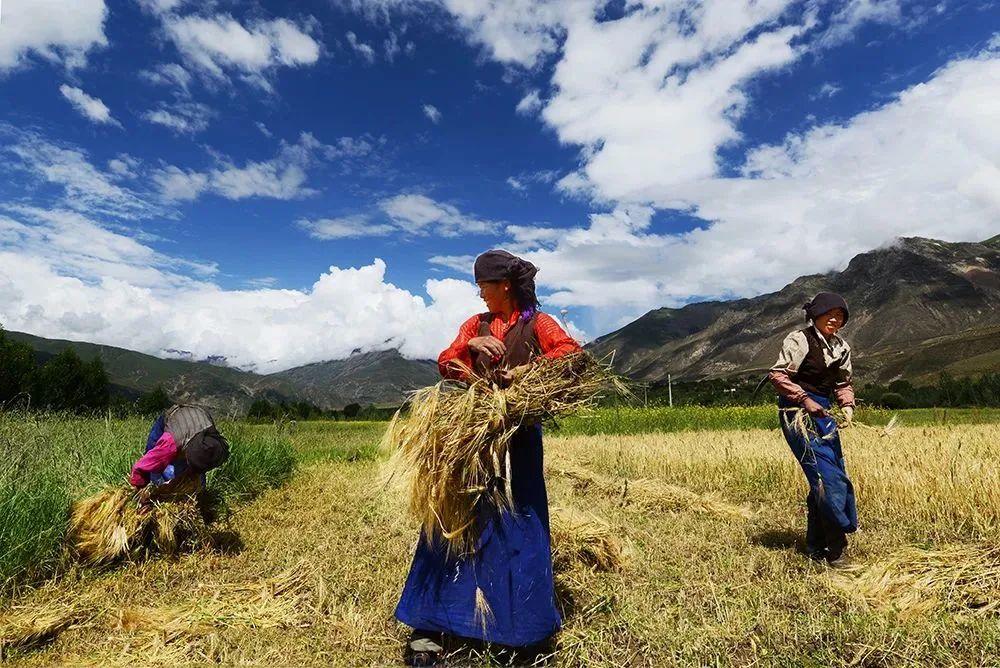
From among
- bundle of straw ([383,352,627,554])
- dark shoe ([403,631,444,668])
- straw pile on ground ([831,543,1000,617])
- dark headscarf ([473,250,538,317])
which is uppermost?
dark headscarf ([473,250,538,317])

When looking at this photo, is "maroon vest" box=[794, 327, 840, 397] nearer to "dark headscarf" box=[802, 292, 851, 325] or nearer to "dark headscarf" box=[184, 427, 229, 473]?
"dark headscarf" box=[802, 292, 851, 325]

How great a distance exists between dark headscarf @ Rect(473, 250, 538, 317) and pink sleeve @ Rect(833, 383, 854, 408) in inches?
118

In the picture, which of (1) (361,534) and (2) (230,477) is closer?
(1) (361,534)

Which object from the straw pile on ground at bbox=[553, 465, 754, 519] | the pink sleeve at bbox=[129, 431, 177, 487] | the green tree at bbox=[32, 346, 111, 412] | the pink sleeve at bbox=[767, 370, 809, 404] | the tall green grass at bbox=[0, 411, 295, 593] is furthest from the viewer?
the green tree at bbox=[32, 346, 111, 412]

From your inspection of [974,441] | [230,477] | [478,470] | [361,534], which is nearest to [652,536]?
[361,534]

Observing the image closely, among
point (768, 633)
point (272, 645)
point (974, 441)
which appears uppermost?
point (974, 441)

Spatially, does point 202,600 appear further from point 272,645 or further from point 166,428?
point 166,428

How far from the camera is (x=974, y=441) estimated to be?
9.96 metres

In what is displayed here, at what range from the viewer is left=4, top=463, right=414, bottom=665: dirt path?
3619 millimetres

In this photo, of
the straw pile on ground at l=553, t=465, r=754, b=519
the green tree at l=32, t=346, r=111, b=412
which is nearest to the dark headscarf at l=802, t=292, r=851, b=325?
the straw pile on ground at l=553, t=465, r=754, b=519

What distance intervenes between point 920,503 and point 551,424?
525 cm

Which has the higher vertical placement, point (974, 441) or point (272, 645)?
point (974, 441)

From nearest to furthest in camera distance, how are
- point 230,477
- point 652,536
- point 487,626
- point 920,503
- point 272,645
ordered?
point 487,626, point 272,645, point 652,536, point 920,503, point 230,477

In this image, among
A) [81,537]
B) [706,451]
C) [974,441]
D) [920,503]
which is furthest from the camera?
[706,451]
